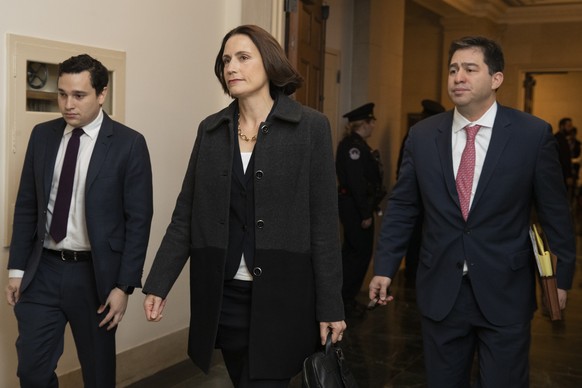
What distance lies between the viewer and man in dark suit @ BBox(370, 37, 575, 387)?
314 cm

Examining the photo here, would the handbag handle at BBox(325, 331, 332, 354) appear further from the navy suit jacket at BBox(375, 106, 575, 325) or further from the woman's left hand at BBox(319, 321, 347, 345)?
the navy suit jacket at BBox(375, 106, 575, 325)

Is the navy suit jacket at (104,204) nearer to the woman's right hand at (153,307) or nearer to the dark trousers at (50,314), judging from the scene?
the dark trousers at (50,314)

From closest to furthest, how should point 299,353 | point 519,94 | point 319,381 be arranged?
point 319,381 < point 299,353 < point 519,94

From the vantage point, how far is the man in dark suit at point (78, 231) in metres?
3.34

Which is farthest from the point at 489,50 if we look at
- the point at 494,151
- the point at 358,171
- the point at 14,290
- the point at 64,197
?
the point at 358,171

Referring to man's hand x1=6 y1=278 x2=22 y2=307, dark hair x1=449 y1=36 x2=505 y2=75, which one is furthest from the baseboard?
dark hair x1=449 y1=36 x2=505 y2=75

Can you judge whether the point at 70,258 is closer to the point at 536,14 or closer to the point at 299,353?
the point at 299,353

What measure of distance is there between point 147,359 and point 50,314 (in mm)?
1711

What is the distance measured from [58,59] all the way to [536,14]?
10583 mm

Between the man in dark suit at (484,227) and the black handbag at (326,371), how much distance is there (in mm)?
591

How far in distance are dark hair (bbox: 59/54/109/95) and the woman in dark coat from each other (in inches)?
30.4

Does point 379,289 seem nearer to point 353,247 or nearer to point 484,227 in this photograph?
point 484,227

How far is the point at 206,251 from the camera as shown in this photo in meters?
2.81

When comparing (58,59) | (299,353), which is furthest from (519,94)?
(299,353)
